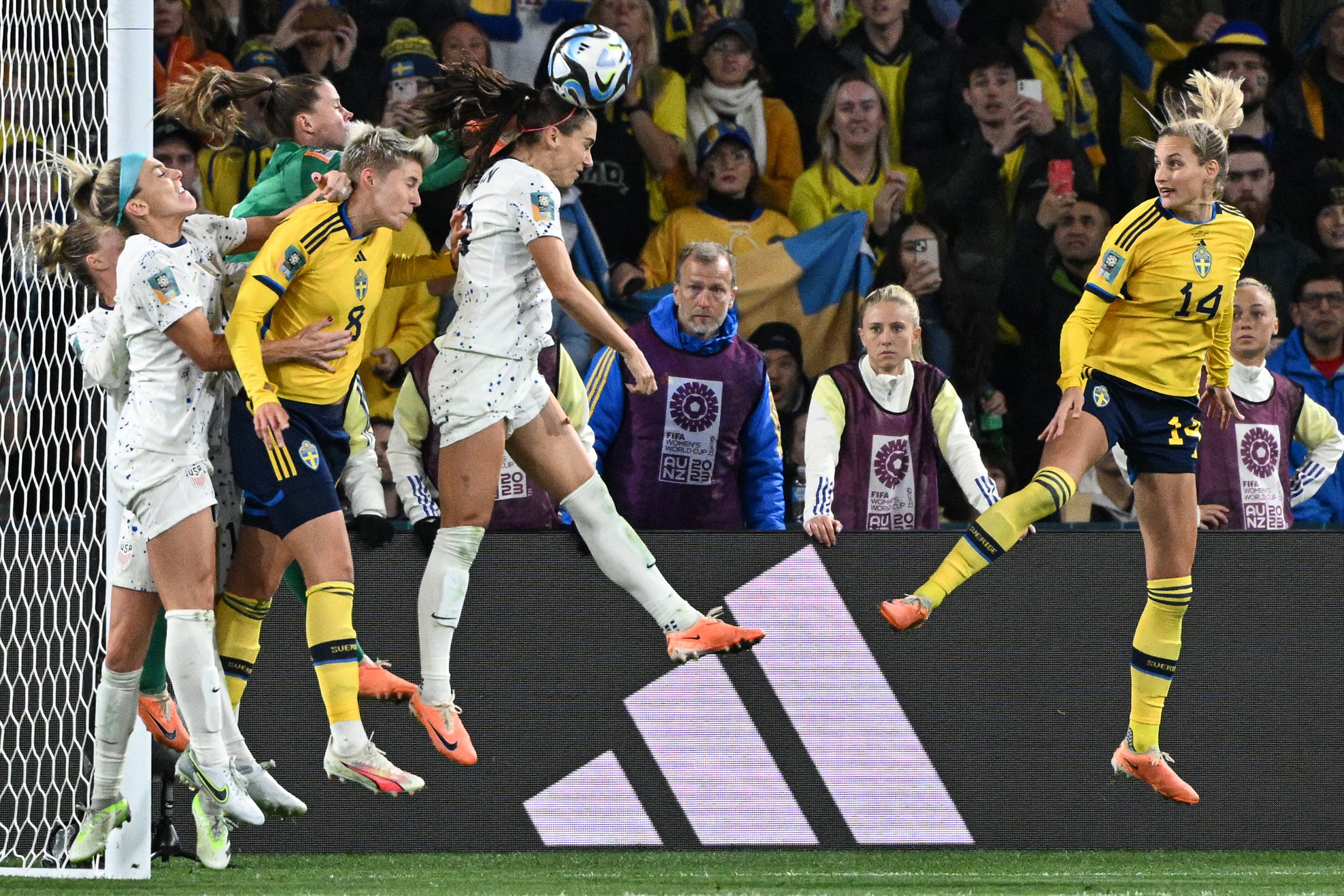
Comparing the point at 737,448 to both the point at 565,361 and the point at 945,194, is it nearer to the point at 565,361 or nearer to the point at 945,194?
the point at 565,361

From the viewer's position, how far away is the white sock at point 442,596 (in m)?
5.33

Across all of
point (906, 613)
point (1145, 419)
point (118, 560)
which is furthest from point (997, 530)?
point (118, 560)

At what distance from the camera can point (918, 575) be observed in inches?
254

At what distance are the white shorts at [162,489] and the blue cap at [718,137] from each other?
3.97m

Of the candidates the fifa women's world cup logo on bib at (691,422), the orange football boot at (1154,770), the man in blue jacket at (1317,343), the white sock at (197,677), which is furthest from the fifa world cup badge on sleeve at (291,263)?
the man in blue jacket at (1317,343)

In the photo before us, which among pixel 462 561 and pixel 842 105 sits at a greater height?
pixel 842 105

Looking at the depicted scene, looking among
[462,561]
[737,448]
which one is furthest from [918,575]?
[462,561]

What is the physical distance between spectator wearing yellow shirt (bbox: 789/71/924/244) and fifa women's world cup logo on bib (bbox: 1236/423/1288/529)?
2.17m

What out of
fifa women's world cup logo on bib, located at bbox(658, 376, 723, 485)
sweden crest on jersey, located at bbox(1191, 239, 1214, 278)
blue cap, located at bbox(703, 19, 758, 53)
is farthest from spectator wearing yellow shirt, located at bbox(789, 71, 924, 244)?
sweden crest on jersey, located at bbox(1191, 239, 1214, 278)

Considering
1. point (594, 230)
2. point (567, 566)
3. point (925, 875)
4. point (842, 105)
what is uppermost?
point (842, 105)

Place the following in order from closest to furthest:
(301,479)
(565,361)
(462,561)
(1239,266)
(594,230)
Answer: (301,479)
(462,561)
(1239,266)
(565,361)
(594,230)

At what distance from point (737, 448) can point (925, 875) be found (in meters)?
1.77

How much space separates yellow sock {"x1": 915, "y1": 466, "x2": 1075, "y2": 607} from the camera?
5.60m

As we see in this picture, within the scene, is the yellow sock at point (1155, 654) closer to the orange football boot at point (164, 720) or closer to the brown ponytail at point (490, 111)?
the brown ponytail at point (490, 111)
